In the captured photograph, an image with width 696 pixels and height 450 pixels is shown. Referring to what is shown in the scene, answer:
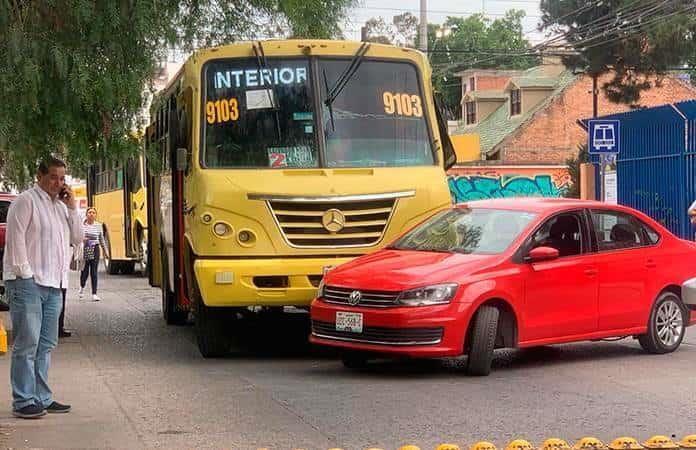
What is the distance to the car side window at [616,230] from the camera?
12469 mm

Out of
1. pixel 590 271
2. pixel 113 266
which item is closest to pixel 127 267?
pixel 113 266

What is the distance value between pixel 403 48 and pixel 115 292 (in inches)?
503

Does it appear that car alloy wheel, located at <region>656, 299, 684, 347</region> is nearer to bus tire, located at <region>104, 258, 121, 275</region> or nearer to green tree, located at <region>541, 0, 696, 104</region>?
bus tire, located at <region>104, 258, 121, 275</region>

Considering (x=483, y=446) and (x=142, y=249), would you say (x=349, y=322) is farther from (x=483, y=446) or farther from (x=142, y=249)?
(x=142, y=249)

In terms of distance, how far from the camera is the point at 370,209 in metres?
12.6

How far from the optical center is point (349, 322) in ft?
36.9

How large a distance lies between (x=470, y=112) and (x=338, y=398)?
55224 millimetres

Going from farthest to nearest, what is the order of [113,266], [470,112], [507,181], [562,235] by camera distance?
[470,112] < [507,181] < [113,266] < [562,235]

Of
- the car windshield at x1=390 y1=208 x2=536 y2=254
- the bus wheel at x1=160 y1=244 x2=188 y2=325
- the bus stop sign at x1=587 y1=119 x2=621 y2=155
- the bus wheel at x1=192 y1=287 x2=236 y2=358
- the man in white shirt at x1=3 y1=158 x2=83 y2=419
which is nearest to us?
the man in white shirt at x1=3 y1=158 x2=83 y2=419

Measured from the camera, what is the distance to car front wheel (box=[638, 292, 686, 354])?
12648 millimetres

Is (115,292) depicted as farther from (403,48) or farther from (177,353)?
(403,48)

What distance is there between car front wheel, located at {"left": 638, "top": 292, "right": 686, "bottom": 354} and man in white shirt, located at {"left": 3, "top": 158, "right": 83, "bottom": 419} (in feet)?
20.2

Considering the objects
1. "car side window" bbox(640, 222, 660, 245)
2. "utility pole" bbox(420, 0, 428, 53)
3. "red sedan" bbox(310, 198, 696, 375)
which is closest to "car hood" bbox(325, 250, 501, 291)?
"red sedan" bbox(310, 198, 696, 375)

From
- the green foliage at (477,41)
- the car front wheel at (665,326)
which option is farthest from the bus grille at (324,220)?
the green foliage at (477,41)
